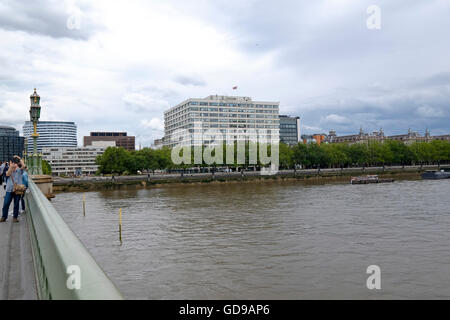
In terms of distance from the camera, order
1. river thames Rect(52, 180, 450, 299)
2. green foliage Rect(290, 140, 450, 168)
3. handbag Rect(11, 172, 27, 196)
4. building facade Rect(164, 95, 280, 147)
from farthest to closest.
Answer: building facade Rect(164, 95, 280, 147), green foliage Rect(290, 140, 450, 168), river thames Rect(52, 180, 450, 299), handbag Rect(11, 172, 27, 196)

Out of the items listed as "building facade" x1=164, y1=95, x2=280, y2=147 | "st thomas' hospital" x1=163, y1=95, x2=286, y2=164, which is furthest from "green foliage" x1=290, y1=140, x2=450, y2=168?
"building facade" x1=164, y1=95, x2=280, y2=147

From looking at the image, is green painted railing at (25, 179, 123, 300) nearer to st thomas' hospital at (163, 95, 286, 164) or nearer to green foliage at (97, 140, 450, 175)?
green foliage at (97, 140, 450, 175)

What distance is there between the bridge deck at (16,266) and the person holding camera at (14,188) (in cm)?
177

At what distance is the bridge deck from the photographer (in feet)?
18.9

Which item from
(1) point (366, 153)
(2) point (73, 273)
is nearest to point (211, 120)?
(1) point (366, 153)

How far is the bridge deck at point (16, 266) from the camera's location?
5.75m

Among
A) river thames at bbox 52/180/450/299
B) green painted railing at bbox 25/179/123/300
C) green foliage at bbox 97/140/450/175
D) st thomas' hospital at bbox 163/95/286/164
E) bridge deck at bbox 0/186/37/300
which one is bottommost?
river thames at bbox 52/180/450/299

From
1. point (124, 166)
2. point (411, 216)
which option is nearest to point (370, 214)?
point (411, 216)

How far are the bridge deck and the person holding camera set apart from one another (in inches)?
69.8

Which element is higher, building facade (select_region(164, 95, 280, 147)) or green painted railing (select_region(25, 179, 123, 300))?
building facade (select_region(164, 95, 280, 147))

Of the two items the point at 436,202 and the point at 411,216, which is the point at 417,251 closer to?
the point at 411,216
